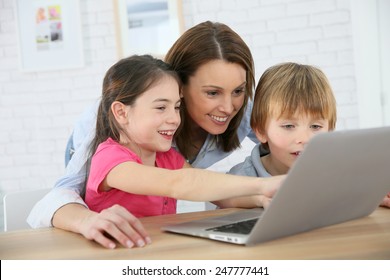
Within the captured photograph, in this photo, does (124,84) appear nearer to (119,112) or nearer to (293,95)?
(119,112)

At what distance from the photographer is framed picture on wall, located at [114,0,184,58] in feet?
10.4

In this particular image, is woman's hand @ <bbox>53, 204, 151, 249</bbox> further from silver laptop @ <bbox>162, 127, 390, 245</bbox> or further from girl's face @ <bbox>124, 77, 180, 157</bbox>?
girl's face @ <bbox>124, 77, 180, 157</bbox>

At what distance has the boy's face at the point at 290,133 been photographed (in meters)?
1.37

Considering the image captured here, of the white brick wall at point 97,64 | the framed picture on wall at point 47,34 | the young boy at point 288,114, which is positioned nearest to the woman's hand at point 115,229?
the young boy at point 288,114

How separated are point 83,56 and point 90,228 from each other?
252 cm

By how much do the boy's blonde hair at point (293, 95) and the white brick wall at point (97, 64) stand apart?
5.28 feet

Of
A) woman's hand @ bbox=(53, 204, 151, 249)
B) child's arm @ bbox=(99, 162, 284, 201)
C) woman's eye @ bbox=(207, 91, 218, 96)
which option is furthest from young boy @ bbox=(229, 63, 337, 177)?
woman's hand @ bbox=(53, 204, 151, 249)

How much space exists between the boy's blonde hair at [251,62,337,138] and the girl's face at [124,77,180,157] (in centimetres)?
28

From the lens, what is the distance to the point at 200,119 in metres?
1.50

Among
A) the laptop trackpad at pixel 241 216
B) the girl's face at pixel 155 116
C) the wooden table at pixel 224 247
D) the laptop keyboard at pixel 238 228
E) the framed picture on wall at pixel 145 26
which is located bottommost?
the laptop trackpad at pixel 241 216

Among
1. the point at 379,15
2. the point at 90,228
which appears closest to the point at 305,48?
the point at 379,15

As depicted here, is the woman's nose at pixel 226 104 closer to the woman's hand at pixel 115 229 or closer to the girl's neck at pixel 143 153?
the girl's neck at pixel 143 153

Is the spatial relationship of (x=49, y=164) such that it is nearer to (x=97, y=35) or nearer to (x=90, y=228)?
(x=97, y=35)

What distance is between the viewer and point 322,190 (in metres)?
0.80
